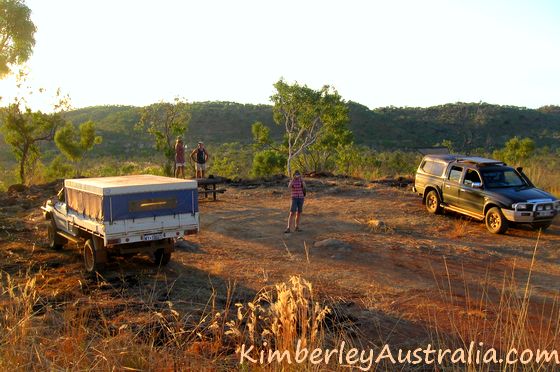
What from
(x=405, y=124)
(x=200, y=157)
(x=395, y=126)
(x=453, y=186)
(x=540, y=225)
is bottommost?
(x=540, y=225)

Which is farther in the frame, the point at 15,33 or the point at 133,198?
the point at 15,33

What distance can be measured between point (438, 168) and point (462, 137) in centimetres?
4705

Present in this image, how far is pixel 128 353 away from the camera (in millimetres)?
4352

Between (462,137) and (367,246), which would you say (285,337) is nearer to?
(367,246)

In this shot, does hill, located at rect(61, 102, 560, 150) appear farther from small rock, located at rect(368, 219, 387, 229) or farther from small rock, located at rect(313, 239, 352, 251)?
small rock, located at rect(313, 239, 352, 251)

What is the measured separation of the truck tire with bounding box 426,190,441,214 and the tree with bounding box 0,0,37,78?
43.3 feet

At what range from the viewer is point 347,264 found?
432 inches

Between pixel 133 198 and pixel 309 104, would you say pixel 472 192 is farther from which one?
pixel 309 104

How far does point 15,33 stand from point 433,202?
13.8 m

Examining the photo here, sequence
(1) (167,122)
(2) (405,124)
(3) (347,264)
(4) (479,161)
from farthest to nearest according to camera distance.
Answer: (2) (405,124) → (1) (167,122) → (4) (479,161) → (3) (347,264)

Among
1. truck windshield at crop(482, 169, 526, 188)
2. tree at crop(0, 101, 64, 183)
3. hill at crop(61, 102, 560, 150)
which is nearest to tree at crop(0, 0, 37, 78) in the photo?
tree at crop(0, 101, 64, 183)

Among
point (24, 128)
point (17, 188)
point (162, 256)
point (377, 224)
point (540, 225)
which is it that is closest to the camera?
point (162, 256)

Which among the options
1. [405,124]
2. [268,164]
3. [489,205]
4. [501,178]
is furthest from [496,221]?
[405,124]

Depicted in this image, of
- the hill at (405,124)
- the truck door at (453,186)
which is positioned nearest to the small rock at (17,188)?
the truck door at (453,186)
